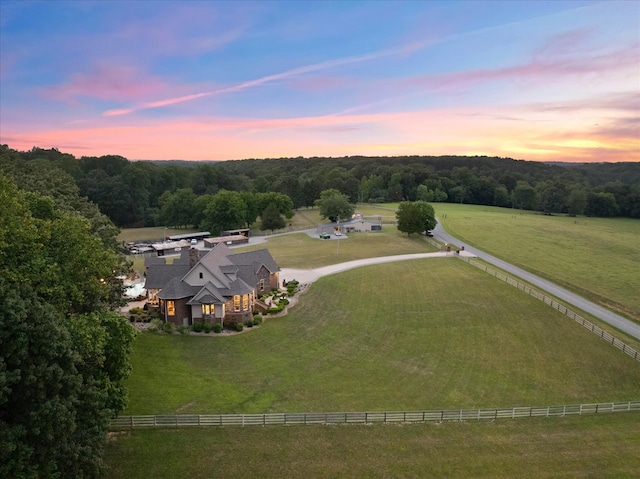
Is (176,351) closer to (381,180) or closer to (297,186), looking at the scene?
(297,186)

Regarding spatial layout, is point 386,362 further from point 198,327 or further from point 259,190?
point 259,190

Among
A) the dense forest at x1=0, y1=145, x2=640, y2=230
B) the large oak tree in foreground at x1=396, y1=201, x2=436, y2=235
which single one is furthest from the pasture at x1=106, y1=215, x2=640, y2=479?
the dense forest at x1=0, y1=145, x2=640, y2=230

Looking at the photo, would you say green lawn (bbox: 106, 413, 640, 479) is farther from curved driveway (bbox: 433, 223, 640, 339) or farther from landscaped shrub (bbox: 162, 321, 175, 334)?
curved driveway (bbox: 433, 223, 640, 339)

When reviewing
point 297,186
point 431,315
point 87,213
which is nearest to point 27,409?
point 87,213

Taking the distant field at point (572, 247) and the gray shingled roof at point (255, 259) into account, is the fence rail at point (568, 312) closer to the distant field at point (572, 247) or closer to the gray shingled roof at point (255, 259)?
Result: the distant field at point (572, 247)

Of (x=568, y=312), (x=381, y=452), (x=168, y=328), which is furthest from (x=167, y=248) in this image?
(x=381, y=452)
